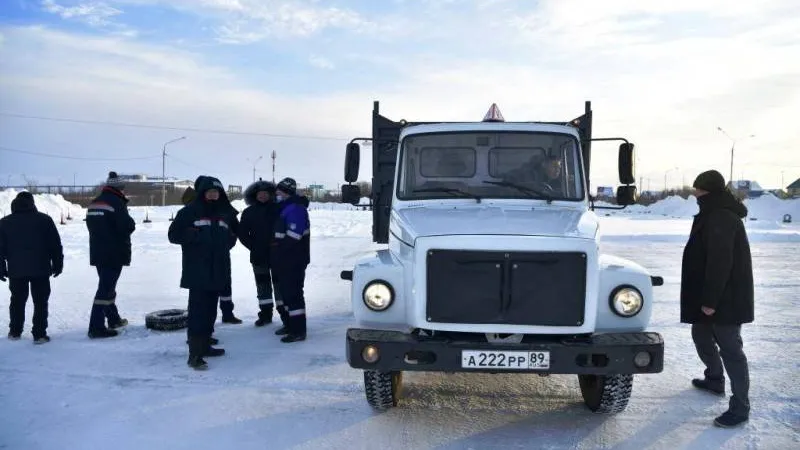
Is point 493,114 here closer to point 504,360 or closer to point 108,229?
point 504,360

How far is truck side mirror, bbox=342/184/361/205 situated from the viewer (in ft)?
21.6

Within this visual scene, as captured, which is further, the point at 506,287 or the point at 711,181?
the point at 711,181

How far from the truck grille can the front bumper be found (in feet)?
0.60

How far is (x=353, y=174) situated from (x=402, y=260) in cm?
213

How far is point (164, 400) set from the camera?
15.8 ft

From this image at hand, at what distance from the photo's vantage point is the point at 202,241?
5.67 meters

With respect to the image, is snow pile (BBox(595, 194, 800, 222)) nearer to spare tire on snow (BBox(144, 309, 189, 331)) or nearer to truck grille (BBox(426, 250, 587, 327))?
spare tire on snow (BBox(144, 309, 189, 331))

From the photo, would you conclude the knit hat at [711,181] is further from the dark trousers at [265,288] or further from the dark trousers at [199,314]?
the dark trousers at [265,288]

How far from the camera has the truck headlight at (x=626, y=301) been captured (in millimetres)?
4035

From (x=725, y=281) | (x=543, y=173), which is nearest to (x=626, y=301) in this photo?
(x=725, y=281)

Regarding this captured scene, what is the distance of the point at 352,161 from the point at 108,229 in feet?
9.83

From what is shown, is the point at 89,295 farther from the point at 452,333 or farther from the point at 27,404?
the point at 452,333

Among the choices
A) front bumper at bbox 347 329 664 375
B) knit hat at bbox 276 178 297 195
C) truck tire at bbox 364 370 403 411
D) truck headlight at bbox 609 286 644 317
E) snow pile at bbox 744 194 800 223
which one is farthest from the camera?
snow pile at bbox 744 194 800 223

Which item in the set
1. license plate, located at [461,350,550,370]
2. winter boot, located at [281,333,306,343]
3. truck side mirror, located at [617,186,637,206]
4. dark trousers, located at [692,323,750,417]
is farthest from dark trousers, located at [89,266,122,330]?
dark trousers, located at [692,323,750,417]
